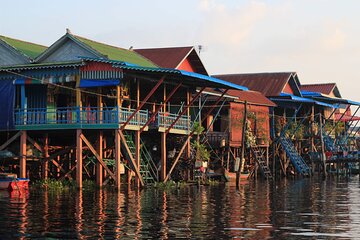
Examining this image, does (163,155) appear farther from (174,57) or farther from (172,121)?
(174,57)

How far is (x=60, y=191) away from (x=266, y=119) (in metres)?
21.7

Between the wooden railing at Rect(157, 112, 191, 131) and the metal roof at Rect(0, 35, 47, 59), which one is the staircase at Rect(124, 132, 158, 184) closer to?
the wooden railing at Rect(157, 112, 191, 131)

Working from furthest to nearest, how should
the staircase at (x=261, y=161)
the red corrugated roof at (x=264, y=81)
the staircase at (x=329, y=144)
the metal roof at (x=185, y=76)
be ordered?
the staircase at (x=329, y=144) < the red corrugated roof at (x=264, y=81) < the staircase at (x=261, y=161) < the metal roof at (x=185, y=76)

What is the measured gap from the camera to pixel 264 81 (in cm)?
5725

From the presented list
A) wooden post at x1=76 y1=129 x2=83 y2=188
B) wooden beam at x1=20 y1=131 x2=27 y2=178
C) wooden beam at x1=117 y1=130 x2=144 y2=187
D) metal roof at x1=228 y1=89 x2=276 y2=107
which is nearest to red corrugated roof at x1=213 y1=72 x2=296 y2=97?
metal roof at x1=228 y1=89 x2=276 y2=107

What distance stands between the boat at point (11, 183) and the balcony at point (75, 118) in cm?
304

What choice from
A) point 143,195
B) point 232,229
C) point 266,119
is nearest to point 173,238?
point 232,229

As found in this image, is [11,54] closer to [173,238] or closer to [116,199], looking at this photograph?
[116,199]

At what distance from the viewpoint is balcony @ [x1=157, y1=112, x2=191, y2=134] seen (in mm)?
36753

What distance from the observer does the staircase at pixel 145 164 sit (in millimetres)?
35094

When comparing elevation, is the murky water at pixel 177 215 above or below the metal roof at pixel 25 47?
below

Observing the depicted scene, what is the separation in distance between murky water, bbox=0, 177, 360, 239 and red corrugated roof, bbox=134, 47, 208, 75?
1227cm

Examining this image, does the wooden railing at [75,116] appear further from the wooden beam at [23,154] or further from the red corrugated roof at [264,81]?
the red corrugated roof at [264,81]

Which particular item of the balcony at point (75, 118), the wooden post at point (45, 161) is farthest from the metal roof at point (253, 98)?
the wooden post at point (45, 161)
